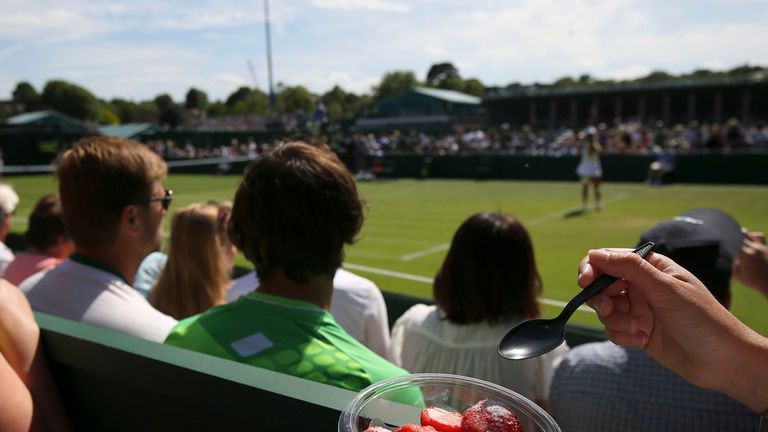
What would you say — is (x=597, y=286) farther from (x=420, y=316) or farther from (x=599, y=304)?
(x=420, y=316)

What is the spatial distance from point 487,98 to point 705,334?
5586 cm

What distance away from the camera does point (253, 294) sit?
1.98 metres

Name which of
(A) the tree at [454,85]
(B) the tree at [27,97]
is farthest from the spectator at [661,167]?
(B) the tree at [27,97]

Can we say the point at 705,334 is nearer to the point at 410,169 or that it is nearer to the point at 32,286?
the point at 32,286

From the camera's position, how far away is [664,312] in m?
1.14

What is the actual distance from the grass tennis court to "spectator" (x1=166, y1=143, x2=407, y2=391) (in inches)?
61.2

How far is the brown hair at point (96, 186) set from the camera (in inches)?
105

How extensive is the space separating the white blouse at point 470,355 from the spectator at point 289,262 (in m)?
0.77

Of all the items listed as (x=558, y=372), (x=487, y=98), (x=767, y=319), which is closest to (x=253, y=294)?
(x=558, y=372)

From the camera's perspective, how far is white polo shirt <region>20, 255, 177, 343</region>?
8.00 ft

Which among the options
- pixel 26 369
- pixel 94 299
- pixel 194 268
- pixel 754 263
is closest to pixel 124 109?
pixel 194 268

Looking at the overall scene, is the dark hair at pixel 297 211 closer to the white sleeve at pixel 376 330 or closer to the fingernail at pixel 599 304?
the white sleeve at pixel 376 330

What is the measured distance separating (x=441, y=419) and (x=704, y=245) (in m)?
1.39

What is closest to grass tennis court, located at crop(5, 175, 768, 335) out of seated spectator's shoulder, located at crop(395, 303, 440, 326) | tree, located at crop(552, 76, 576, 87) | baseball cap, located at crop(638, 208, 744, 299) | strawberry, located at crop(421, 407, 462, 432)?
seated spectator's shoulder, located at crop(395, 303, 440, 326)
